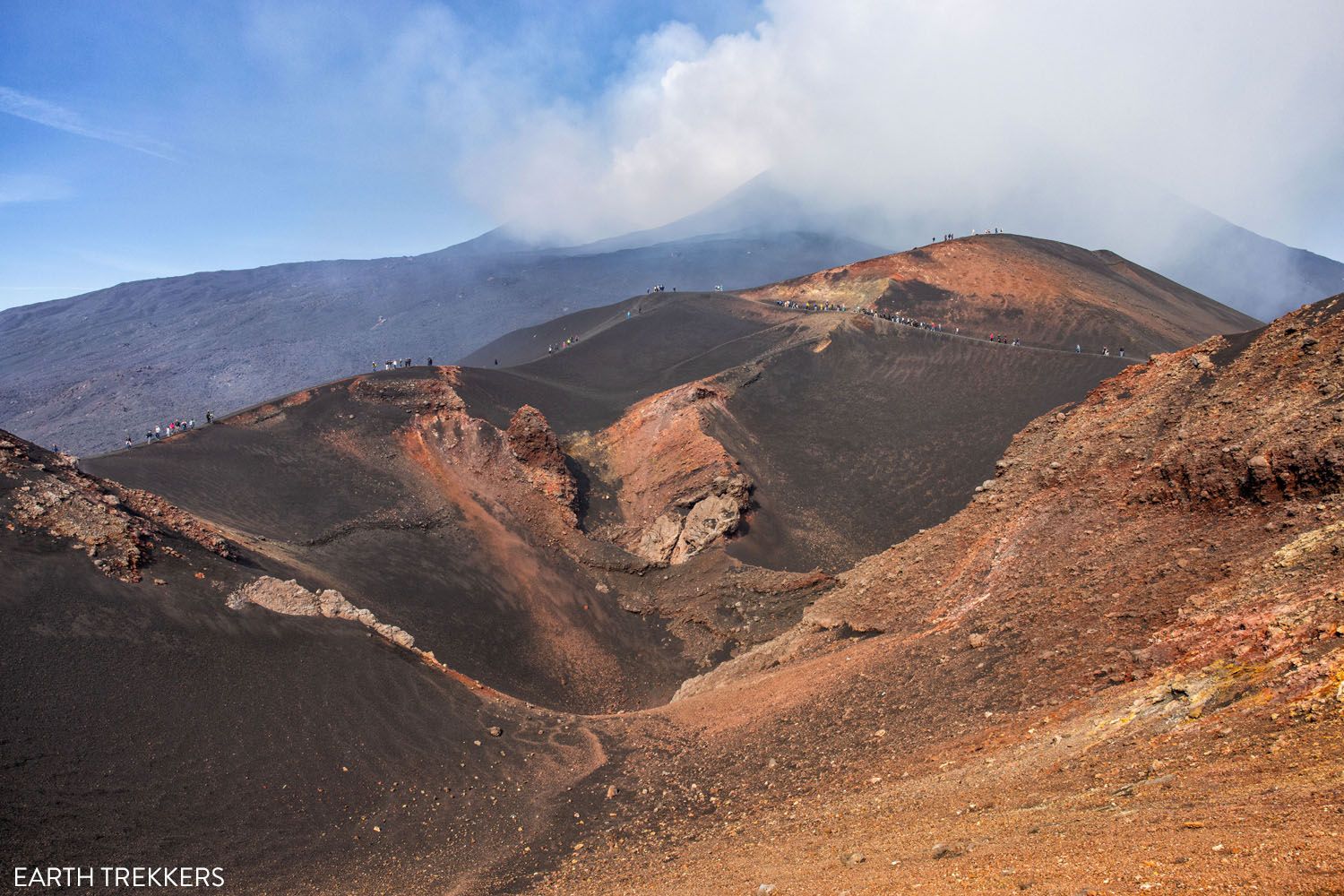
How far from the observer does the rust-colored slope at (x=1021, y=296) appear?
50.2m

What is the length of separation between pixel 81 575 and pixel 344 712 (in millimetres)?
5182

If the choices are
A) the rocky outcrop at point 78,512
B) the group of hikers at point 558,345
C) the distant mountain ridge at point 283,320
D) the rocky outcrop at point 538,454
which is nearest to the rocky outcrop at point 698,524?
the rocky outcrop at point 538,454

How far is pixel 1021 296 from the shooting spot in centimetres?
5459

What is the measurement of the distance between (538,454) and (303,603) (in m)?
13.8

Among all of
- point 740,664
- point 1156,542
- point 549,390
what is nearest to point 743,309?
point 549,390

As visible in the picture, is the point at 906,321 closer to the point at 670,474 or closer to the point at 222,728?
the point at 670,474

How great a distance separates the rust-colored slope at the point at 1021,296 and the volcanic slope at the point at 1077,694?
1348 inches

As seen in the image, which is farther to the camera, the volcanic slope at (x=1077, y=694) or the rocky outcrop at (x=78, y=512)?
the rocky outcrop at (x=78, y=512)

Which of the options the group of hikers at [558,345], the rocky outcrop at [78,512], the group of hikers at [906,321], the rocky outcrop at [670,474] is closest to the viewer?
the rocky outcrop at [78,512]

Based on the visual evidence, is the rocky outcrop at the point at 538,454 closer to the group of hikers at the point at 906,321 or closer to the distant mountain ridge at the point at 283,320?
the group of hikers at the point at 906,321

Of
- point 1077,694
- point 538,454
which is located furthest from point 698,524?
point 1077,694

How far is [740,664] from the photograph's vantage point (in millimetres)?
18891

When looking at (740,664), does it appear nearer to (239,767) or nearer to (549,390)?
(239,767)

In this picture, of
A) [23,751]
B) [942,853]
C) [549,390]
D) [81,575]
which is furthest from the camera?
[549,390]
